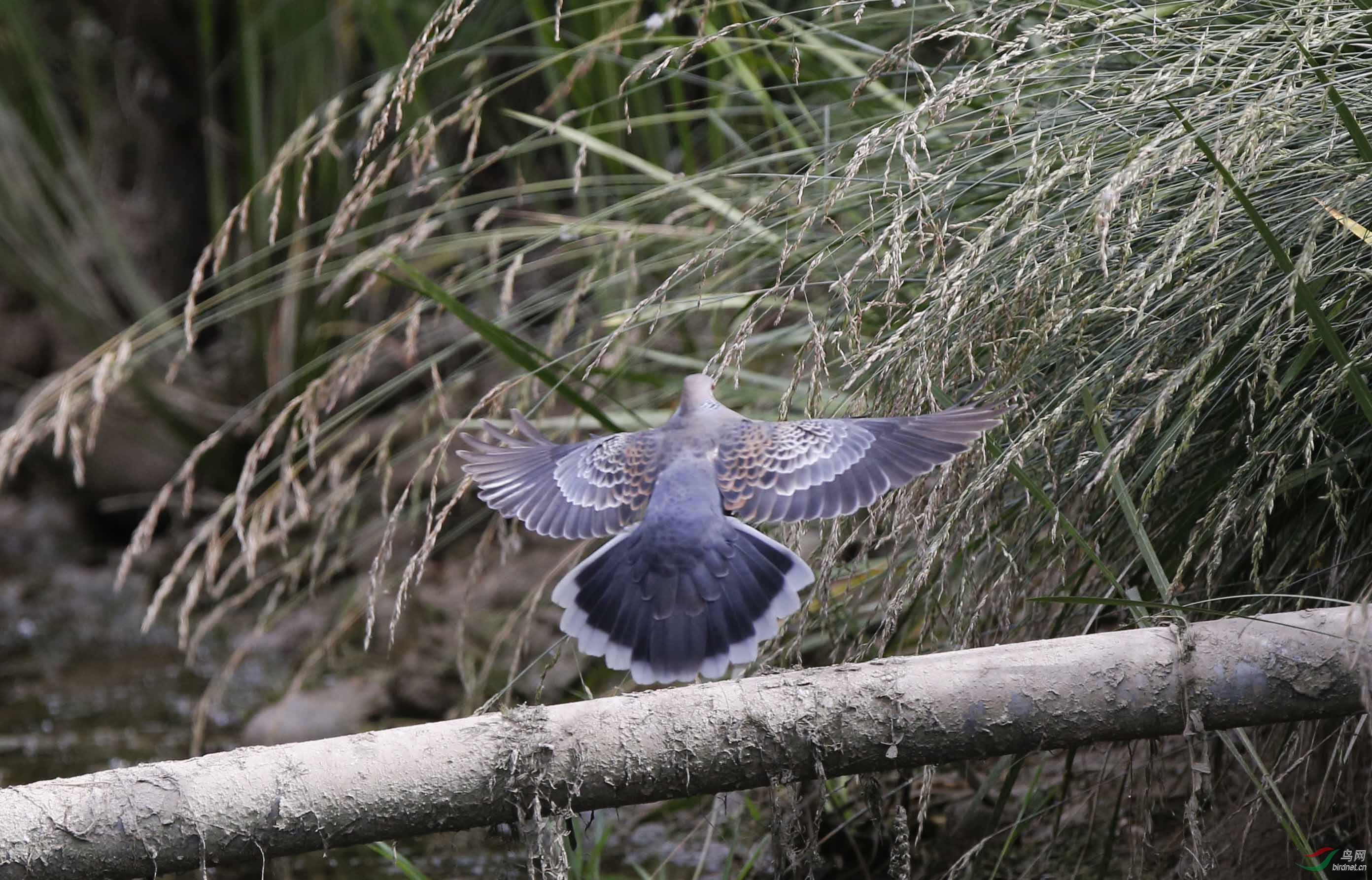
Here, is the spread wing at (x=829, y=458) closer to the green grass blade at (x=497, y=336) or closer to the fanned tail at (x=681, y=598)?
the fanned tail at (x=681, y=598)

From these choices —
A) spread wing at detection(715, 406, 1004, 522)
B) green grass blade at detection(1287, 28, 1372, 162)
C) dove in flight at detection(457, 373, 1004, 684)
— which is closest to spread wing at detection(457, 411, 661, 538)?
dove in flight at detection(457, 373, 1004, 684)

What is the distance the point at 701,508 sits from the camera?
1737 mm

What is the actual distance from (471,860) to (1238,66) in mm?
1960

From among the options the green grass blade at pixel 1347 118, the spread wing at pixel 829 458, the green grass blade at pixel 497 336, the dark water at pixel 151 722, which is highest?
the green grass blade at pixel 1347 118

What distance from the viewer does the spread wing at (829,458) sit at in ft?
5.17

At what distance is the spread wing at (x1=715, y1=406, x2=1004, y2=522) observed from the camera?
5.17ft

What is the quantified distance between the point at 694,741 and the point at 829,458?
458mm

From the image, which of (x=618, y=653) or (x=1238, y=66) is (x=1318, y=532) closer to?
(x=1238, y=66)

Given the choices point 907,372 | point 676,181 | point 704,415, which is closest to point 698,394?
point 704,415

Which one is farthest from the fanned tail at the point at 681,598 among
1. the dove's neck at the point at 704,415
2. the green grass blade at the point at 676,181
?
the green grass blade at the point at 676,181

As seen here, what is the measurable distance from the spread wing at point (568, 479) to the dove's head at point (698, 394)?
0.07 metres

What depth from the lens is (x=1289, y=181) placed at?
1.75 m

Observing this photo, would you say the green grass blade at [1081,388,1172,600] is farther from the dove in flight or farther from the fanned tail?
the fanned tail

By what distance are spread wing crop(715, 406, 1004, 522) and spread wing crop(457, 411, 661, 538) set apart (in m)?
0.13
